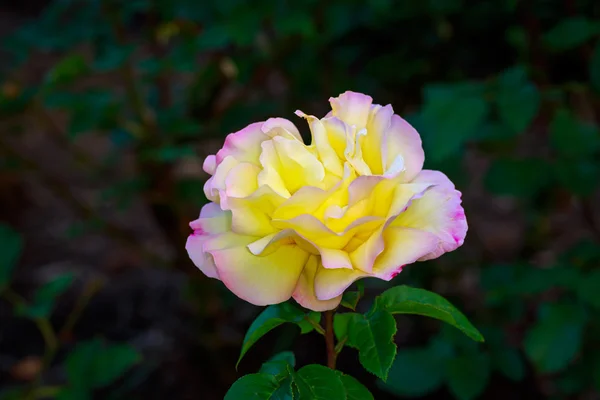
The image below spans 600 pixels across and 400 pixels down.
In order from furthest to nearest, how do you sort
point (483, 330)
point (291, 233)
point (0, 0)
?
point (0, 0), point (483, 330), point (291, 233)

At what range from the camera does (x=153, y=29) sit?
5.42 feet

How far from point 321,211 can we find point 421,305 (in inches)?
4.1

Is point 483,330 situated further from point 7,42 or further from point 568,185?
point 7,42

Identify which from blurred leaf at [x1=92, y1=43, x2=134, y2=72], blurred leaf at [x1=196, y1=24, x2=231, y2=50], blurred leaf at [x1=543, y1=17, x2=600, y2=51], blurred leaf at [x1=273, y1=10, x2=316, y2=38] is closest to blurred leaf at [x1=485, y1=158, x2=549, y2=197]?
blurred leaf at [x1=543, y1=17, x2=600, y2=51]

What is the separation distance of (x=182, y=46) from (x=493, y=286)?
32.4 inches

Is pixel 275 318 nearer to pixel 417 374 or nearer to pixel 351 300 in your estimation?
A: pixel 351 300

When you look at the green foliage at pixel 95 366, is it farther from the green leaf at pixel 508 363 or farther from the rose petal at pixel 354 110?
the rose petal at pixel 354 110

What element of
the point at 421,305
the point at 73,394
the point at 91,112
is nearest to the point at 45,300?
the point at 73,394

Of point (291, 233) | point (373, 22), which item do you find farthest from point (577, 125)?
point (291, 233)

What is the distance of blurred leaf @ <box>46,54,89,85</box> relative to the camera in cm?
142

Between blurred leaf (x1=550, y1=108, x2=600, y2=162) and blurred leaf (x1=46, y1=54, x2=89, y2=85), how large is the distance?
3.14ft

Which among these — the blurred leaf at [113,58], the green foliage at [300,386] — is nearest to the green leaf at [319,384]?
the green foliage at [300,386]

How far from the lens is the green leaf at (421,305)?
0.52m

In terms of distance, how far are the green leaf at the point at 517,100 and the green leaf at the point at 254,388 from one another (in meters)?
0.72
